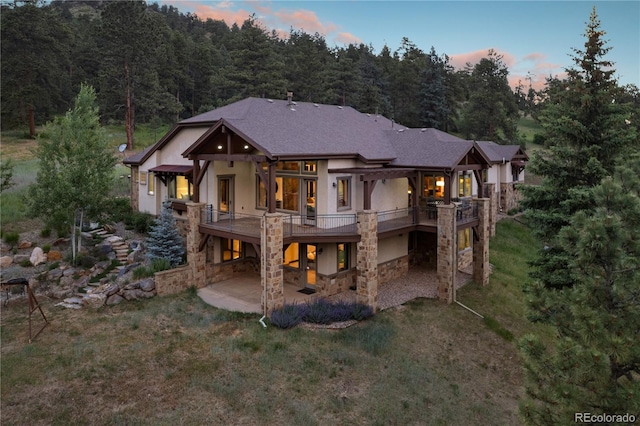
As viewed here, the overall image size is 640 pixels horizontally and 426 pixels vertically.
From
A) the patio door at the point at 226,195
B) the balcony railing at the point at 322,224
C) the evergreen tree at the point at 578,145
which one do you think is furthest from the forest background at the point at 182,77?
the evergreen tree at the point at 578,145

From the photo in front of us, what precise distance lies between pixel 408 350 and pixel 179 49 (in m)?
66.5

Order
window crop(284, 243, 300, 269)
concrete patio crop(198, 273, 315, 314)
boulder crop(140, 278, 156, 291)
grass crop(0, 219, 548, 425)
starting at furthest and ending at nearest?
window crop(284, 243, 300, 269) < boulder crop(140, 278, 156, 291) < concrete patio crop(198, 273, 315, 314) < grass crop(0, 219, 548, 425)

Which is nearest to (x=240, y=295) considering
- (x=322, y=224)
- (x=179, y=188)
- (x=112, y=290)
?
(x=322, y=224)

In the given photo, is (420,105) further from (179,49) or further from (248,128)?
(248,128)

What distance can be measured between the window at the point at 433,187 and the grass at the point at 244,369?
6961 millimetres

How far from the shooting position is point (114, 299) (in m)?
16.9

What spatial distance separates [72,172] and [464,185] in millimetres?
19942

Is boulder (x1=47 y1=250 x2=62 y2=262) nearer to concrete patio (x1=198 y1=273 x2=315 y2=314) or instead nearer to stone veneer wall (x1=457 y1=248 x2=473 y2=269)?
concrete patio (x1=198 y1=273 x2=315 y2=314)

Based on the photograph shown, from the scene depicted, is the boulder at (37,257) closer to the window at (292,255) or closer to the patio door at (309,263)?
the window at (292,255)

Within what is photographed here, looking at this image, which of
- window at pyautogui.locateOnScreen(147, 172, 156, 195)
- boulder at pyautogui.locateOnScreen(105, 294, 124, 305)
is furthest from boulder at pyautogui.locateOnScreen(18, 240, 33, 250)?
boulder at pyautogui.locateOnScreen(105, 294, 124, 305)

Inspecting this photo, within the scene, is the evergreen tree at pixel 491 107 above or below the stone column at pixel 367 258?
above

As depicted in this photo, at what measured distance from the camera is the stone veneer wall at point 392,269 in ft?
69.4

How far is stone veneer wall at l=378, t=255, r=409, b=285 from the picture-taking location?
21.1 m

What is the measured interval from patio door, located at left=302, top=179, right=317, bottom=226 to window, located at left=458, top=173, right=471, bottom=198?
905 cm
